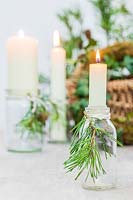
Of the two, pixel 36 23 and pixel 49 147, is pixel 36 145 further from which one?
pixel 36 23

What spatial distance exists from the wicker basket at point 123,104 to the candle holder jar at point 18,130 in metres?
0.17

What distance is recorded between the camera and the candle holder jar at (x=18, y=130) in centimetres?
85

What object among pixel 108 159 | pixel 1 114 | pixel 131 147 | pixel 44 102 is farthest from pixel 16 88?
pixel 1 114

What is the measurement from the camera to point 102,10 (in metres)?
1.08

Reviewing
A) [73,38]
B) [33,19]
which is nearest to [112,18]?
[73,38]

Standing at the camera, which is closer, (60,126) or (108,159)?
(108,159)

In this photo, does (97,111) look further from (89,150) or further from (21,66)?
(21,66)

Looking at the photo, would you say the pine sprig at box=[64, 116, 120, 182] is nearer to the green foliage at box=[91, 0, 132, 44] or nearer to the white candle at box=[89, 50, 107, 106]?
the white candle at box=[89, 50, 107, 106]

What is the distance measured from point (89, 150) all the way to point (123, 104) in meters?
0.39

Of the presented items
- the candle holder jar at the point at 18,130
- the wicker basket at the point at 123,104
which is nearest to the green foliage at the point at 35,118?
the candle holder jar at the point at 18,130

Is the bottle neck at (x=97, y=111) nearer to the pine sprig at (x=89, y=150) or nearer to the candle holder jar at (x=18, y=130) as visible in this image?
the pine sprig at (x=89, y=150)

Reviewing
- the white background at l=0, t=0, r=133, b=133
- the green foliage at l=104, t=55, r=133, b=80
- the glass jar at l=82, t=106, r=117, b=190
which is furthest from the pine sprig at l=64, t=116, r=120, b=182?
the white background at l=0, t=0, r=133, b=133

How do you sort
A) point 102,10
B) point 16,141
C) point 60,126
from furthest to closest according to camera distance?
point 102,10 → point 60,126 → point 16,141

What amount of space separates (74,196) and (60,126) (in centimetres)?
48
